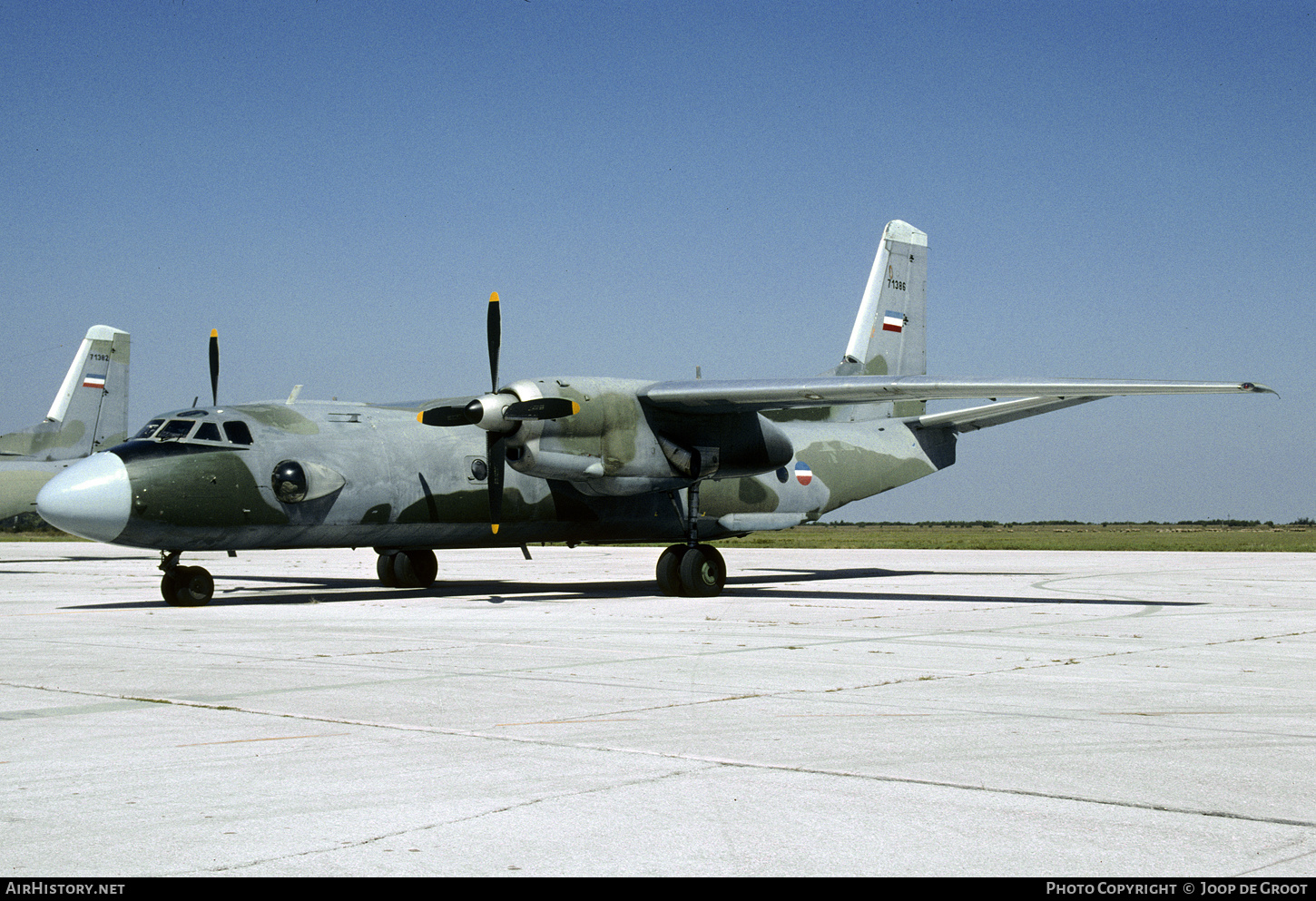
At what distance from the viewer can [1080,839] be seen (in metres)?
5.57

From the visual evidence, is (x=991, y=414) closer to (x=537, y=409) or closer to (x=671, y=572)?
(x=671, y=572)

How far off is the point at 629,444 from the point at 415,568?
7.39m

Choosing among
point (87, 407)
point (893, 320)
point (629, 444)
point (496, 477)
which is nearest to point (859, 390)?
point (629, 444)

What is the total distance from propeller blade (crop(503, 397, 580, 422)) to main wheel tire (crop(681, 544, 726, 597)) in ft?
13.3

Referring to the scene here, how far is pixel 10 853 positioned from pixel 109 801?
102cm

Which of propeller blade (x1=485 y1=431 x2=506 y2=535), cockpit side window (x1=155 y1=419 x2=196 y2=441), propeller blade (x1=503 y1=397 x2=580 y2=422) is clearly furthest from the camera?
propeller blade (x1=485 y1=431 x2=506 y2=535)

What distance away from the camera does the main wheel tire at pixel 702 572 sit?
23422 mm

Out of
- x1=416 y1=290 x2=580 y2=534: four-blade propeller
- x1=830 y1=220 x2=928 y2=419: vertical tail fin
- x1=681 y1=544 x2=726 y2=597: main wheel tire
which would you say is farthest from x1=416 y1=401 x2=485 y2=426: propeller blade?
x1=830 y1=220 x2=928 y2=419: vertical tail fin

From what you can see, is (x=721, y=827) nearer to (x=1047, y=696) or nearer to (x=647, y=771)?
(x=647, y=771)

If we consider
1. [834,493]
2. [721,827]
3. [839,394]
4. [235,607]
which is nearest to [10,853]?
[721,827]

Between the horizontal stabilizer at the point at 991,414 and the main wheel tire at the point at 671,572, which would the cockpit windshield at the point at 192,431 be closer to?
the main wheel tire at the point at 671,572

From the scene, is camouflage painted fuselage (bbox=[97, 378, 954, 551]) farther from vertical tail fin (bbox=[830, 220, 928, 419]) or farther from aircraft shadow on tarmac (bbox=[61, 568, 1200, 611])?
vertical tail fin (bbox=[830, 220, 928, 419])

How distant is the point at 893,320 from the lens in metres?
31.0

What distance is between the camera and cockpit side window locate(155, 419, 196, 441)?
67.4 ft
